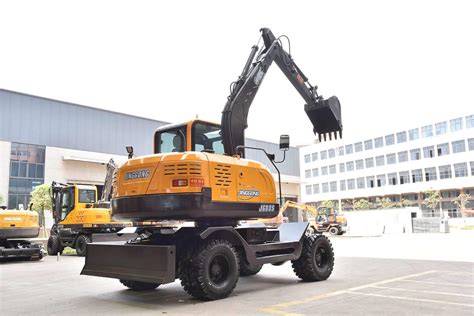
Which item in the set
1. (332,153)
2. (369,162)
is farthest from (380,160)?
(332,153)

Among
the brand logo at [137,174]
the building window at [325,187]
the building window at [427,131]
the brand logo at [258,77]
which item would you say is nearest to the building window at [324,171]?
the building window at [325,187]

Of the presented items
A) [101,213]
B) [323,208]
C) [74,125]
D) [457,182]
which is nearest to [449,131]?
[457,182]

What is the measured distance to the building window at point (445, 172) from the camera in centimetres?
7004

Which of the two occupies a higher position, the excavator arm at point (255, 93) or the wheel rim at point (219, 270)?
the excavator arm at point (255, 93)

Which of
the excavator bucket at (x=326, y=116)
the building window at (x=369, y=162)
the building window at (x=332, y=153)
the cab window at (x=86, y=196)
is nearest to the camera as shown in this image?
the excavator bucket at (x=326, y=116)

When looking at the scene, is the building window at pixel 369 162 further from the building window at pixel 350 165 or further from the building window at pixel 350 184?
the building window at pixel 350 184

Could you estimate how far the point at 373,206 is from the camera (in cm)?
7906

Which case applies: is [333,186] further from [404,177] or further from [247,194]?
[247,194]

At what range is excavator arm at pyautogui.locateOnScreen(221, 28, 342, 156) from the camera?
878 centimetres

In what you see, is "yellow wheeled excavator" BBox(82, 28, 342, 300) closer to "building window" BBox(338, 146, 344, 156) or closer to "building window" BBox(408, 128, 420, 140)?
"building window" BBox(408, 128, 420, 140)

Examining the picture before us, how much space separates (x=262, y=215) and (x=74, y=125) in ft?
107

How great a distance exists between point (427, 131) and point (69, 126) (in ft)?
188

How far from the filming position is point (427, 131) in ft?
240

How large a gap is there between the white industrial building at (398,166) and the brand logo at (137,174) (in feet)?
170
